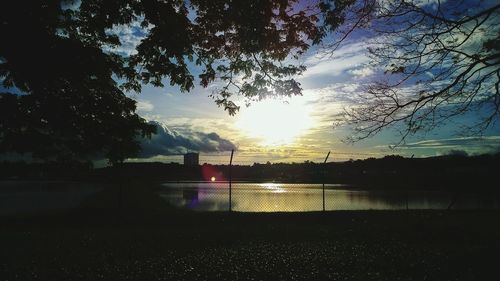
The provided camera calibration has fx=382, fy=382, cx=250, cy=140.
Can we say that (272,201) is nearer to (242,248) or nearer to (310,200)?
(310,200)

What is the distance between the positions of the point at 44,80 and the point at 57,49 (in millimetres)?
910

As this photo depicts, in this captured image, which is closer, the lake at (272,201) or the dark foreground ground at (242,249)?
the dark foreground ground at (242,249)

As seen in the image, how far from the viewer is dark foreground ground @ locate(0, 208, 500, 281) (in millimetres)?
6602

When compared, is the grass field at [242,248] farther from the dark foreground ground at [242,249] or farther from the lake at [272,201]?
the lake at [272,201]

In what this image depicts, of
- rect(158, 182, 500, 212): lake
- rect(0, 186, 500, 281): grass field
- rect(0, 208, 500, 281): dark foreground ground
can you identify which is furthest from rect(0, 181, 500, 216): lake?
rect(0, 208, 500, 281): dark foreground ground

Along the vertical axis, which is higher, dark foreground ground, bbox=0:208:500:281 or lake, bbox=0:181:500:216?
lake, bbox=0:181:500:216

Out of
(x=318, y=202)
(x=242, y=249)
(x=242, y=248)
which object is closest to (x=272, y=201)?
(x=318, y=202)

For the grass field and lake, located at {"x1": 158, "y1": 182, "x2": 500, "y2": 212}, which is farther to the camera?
lake, located at {"x1": 158, "y1": 182, "x2": 500, "y2": 212}

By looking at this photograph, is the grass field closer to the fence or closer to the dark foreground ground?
the dark foreground ground

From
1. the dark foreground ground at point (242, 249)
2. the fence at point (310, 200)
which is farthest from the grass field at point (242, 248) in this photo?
the fence at point (310, 200)

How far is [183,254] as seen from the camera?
7.93 m

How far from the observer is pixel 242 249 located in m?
8.53

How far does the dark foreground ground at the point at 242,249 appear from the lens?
660cm

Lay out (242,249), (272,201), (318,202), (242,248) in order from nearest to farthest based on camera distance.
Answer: (242,249), (242,248), (318,202), (272,201)
